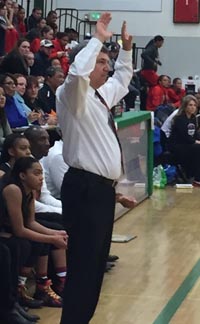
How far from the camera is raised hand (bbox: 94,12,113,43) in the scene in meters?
3.97

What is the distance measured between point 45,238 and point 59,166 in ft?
4.81

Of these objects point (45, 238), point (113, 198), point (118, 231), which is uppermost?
point (113, 198)

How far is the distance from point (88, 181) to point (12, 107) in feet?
12.4

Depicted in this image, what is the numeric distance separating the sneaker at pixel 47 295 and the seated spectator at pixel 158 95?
9421mm

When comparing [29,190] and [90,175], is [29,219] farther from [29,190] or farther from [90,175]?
[90,175]

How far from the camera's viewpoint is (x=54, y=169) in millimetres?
6762

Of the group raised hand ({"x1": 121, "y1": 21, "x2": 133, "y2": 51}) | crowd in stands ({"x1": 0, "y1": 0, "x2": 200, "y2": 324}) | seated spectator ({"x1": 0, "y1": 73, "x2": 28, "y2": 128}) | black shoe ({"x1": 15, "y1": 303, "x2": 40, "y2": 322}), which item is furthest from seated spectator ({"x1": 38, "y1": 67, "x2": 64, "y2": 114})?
raised hand ({"x1": 121, "y1": 21, "x2": 133, "y2": 51})

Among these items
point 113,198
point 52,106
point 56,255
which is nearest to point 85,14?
point 52,106

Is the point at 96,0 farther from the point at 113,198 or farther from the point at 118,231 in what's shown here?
the point at 113,198

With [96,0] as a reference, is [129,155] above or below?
below

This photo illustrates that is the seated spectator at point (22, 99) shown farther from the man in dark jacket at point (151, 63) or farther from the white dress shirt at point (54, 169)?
the man in dark jacket at point (151, 63)

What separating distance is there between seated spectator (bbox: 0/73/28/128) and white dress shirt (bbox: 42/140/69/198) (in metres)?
0.90

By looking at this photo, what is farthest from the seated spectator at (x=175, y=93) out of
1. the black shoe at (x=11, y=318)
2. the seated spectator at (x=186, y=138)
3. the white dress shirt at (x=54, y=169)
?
the black shoe at (x=11, y=318)

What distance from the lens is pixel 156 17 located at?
66.0ft
